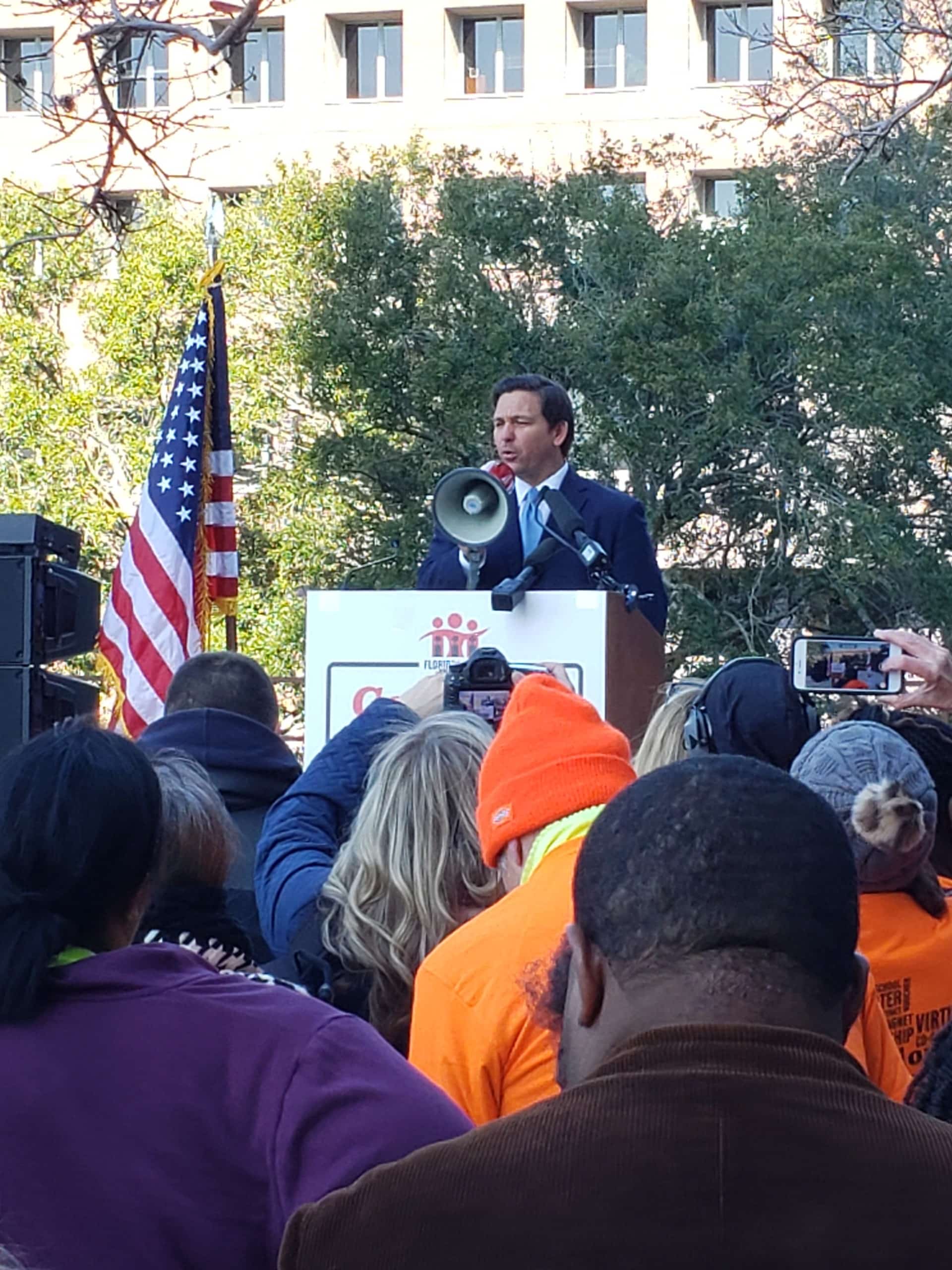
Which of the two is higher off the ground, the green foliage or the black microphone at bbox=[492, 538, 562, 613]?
the green foliage

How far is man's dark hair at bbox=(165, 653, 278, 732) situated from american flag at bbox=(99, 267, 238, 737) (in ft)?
8.68

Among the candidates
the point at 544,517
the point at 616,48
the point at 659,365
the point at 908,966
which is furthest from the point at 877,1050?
the point at 616,48

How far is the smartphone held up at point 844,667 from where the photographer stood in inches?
138

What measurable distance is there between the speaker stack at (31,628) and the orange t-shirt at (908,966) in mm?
2951

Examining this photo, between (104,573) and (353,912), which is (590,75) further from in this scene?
(353,912)

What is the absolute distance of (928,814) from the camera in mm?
2697

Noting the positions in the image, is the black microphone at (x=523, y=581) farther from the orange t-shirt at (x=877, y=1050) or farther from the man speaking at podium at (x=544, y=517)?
the orange t-shirt at (x=877, y=1050)

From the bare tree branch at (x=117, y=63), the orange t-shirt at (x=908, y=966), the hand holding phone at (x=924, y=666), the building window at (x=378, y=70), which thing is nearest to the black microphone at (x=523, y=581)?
the hand holding phone at (x=924, y=666)

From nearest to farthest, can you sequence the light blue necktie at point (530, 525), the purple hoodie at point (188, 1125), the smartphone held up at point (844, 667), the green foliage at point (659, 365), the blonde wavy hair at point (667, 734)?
1. the purple hoodie at point (188, 1125)
2. the blonde wavy hair at point (667, 734)
3. the smartphone held up at point (844, 667)
4. the light blue necktie at point (530, 525)
5. the green foliage at point (659, 365)

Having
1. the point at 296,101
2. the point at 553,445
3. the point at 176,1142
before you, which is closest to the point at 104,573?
the point at 296,101

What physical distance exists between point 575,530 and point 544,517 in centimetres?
20

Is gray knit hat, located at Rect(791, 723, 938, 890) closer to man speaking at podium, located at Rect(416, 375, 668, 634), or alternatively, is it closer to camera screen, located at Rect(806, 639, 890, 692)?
camera screen, located at Rect(806, 639, 890, 692)

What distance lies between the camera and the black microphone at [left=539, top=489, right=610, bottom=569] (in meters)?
4.48

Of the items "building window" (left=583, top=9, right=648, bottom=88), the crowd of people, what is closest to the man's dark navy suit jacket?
the crowd of people
